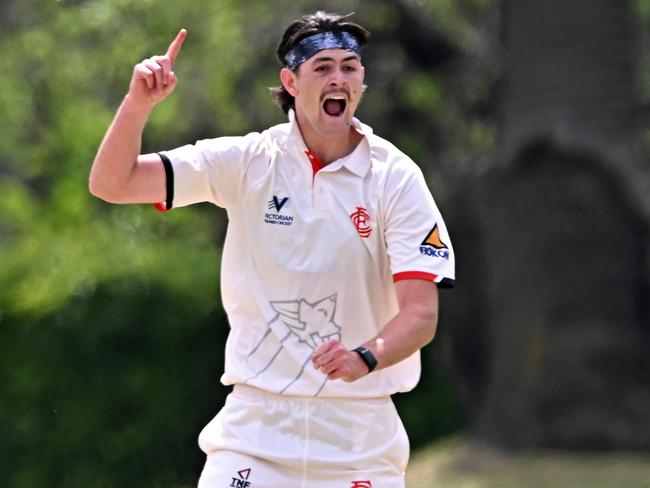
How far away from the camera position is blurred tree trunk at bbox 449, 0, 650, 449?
39.3ft

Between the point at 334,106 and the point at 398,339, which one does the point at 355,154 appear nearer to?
the point at 334,106

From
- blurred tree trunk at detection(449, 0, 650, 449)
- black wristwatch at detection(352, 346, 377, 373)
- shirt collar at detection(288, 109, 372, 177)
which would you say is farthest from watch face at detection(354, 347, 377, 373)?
blurred tree trunk at detection(449, 0, 650, 449)

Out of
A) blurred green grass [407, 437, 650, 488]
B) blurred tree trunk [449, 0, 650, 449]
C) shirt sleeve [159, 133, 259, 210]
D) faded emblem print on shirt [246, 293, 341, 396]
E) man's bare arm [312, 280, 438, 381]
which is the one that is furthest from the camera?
blurred tree trunk [449, 0, 650, 449]

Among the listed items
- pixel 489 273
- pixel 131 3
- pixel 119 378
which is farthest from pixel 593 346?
pixel 131 3

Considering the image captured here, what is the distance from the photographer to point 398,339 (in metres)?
4.86

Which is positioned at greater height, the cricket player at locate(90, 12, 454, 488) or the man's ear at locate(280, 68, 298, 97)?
the man's ear at locate(280, 68, 298, 97)

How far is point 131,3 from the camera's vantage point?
15.1m

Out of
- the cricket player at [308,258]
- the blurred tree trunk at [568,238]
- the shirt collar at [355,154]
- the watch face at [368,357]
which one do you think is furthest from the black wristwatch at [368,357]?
the blurred tree trunk at [568,238]

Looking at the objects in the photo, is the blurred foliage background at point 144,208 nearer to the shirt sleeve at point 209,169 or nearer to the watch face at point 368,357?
the shirt sleeve at point 209,169

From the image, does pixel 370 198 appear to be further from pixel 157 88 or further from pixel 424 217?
pixel 157 88

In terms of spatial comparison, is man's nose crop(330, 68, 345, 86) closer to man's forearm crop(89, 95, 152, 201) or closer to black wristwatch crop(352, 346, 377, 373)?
man's forearm crop(89, 95, 152, 201)

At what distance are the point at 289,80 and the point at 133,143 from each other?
0.64 meters

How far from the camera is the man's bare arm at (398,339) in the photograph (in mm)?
4676

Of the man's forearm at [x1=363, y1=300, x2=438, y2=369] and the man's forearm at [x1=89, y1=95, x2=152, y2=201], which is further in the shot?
the man's forearm at [x1=89, y1=95, x2=152, y2=201]
